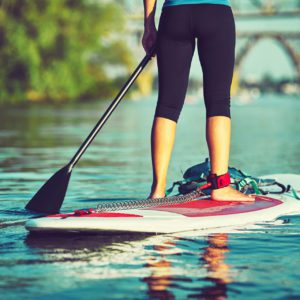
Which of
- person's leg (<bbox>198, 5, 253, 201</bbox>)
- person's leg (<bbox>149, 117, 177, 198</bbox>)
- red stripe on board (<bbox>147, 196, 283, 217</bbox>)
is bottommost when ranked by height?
red stripe on board (<bbox>147, 196, 283, 217</bbox>)

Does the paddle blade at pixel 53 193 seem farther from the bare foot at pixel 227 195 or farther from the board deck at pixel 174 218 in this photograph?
the bare foot at pixel 227 195

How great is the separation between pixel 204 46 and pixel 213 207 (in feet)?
3.08

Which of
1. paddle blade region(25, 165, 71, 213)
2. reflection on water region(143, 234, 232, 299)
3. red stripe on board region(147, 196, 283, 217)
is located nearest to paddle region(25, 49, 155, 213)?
paddle blade region(25, 165, 71, 213)

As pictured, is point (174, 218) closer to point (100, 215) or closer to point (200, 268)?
point (100, 215)

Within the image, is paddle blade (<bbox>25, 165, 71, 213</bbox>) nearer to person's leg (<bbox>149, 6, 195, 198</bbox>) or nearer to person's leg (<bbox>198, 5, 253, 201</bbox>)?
person's leg (<bbox>149, 6, 195, 198</bbox>)

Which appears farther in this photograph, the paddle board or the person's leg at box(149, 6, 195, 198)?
the person's leg at box(149, 6, 195, 198)

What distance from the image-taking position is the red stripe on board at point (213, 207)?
5445 millimetres

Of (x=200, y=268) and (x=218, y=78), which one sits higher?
(x=218, y=78)

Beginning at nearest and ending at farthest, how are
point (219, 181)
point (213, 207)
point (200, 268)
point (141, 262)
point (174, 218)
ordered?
Answer: point (200, 268)
point (141, 262)
point (174, 218)
point (213, 207)
point (219, 181)

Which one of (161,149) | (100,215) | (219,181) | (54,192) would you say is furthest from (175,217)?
(54,192)

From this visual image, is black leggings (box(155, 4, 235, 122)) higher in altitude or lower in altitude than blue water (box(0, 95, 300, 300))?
higher

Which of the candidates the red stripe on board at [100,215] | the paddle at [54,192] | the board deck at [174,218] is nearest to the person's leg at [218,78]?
the board deck at [174,218]

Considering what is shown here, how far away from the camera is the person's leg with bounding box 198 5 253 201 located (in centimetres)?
581

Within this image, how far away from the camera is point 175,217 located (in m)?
5.28
